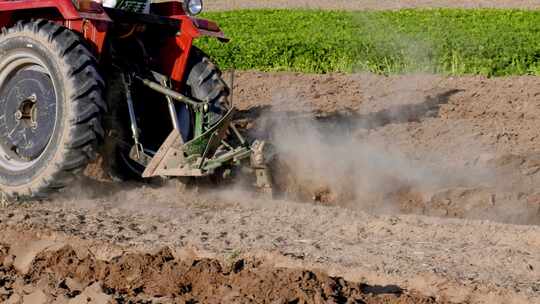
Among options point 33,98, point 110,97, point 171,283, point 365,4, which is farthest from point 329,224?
point 365,4

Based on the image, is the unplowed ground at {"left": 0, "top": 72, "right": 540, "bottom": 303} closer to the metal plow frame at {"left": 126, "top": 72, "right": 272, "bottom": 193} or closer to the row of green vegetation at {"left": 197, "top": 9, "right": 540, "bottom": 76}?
the metal plow frame at {"left": 126, "top": 72, "right": 272, "bottom": 193}

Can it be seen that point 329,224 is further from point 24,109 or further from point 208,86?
point 24,109

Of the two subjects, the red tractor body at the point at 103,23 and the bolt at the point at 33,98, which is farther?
the bolt at the point at 33,98

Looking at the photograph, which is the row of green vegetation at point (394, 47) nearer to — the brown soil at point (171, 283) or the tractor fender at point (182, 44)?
the tractor fender at point (182, 44)

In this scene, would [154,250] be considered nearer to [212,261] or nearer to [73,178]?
[212,261]

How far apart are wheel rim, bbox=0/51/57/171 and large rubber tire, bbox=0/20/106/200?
6cm

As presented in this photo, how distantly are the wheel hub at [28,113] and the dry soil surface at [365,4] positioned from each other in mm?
17793

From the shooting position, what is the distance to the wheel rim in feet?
22.7

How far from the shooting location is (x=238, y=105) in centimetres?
1097

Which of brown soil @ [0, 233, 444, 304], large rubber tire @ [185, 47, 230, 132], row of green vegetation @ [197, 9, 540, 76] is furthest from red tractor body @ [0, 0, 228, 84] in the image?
row of green vegetation @ [197, 9, 540, 76]

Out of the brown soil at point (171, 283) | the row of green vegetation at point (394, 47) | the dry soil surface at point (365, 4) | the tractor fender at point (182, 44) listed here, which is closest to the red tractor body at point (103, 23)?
the tractor fender at point (182, 44)

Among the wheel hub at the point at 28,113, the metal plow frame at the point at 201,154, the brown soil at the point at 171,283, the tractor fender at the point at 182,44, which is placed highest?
the tractor fender at the point at 182,44

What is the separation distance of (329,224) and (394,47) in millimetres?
7821

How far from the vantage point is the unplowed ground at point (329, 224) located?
468cm
